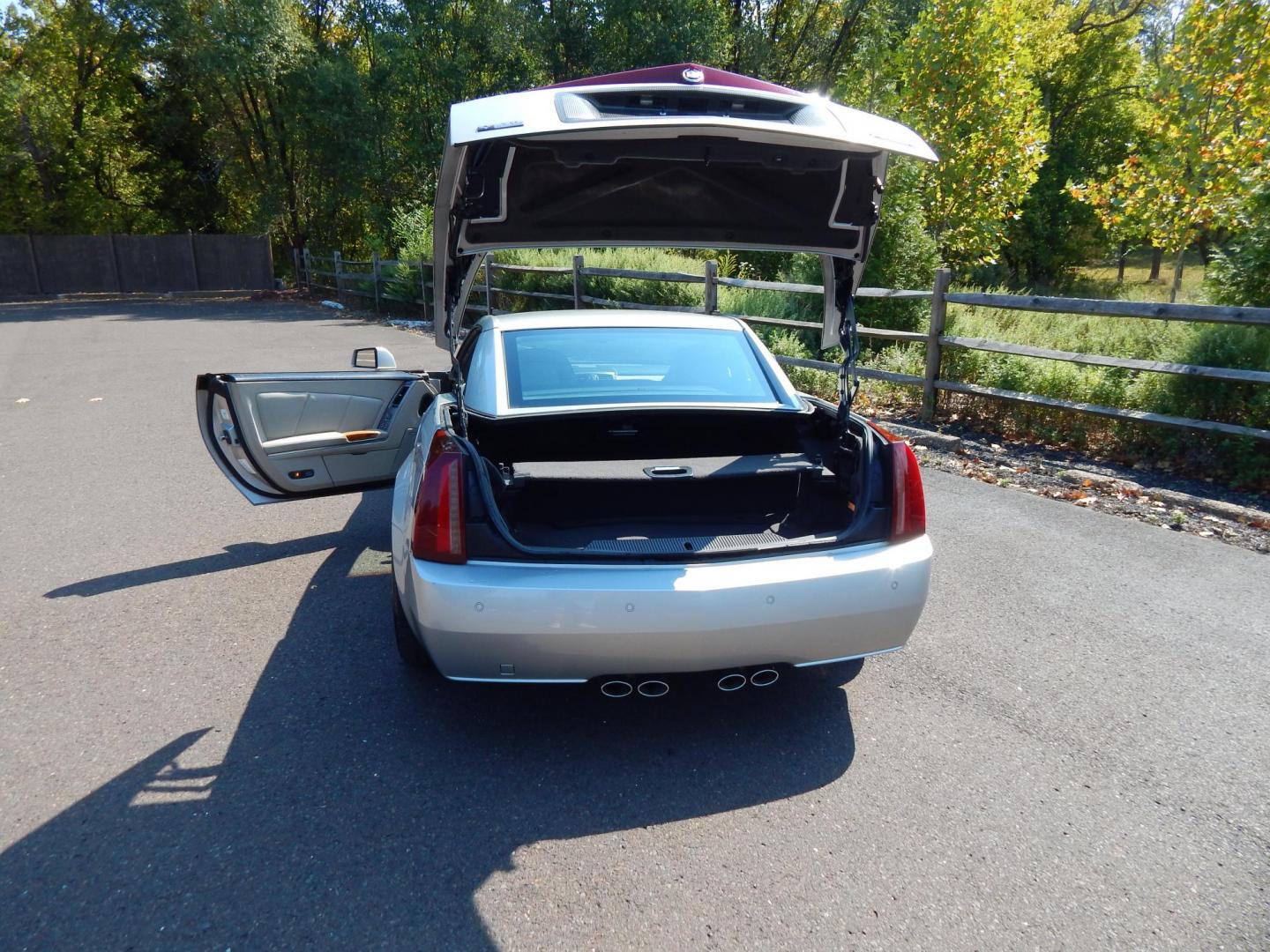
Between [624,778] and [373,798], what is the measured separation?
2.70ft

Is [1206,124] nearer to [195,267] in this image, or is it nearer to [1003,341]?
[1003,341]

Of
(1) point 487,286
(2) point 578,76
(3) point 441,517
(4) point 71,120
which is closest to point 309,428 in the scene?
(3) point 441,517

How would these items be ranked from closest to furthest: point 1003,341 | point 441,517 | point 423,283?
point 441,517, point 1003,341, point 423,283

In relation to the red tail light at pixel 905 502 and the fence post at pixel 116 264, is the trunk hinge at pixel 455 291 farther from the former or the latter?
the fence post at pixel 116 264

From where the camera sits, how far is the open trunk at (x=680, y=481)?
3.13 m

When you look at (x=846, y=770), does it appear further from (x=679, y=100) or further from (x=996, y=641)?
(x=679, y=100)

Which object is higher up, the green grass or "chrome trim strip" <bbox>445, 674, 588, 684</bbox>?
"chrome trim strip" <bbox>445, 674, 588, 684</bbox>

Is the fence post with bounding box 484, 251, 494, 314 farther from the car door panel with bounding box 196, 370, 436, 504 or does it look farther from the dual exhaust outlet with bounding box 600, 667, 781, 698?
the dual exhaust outlet with bounding box 600, 667, 781, 698

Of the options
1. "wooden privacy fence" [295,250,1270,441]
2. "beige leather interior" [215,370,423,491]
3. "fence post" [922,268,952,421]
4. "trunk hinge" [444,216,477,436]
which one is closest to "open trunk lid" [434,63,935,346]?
"trunk hinge" [444,216,477,436]

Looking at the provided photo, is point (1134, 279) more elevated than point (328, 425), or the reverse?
point (328, 425)

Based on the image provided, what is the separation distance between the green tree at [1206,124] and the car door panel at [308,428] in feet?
31.4

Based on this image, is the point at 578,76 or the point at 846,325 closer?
the point at 846,325

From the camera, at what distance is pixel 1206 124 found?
→ 12.4 m

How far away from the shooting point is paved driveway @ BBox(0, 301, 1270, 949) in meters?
2.29
